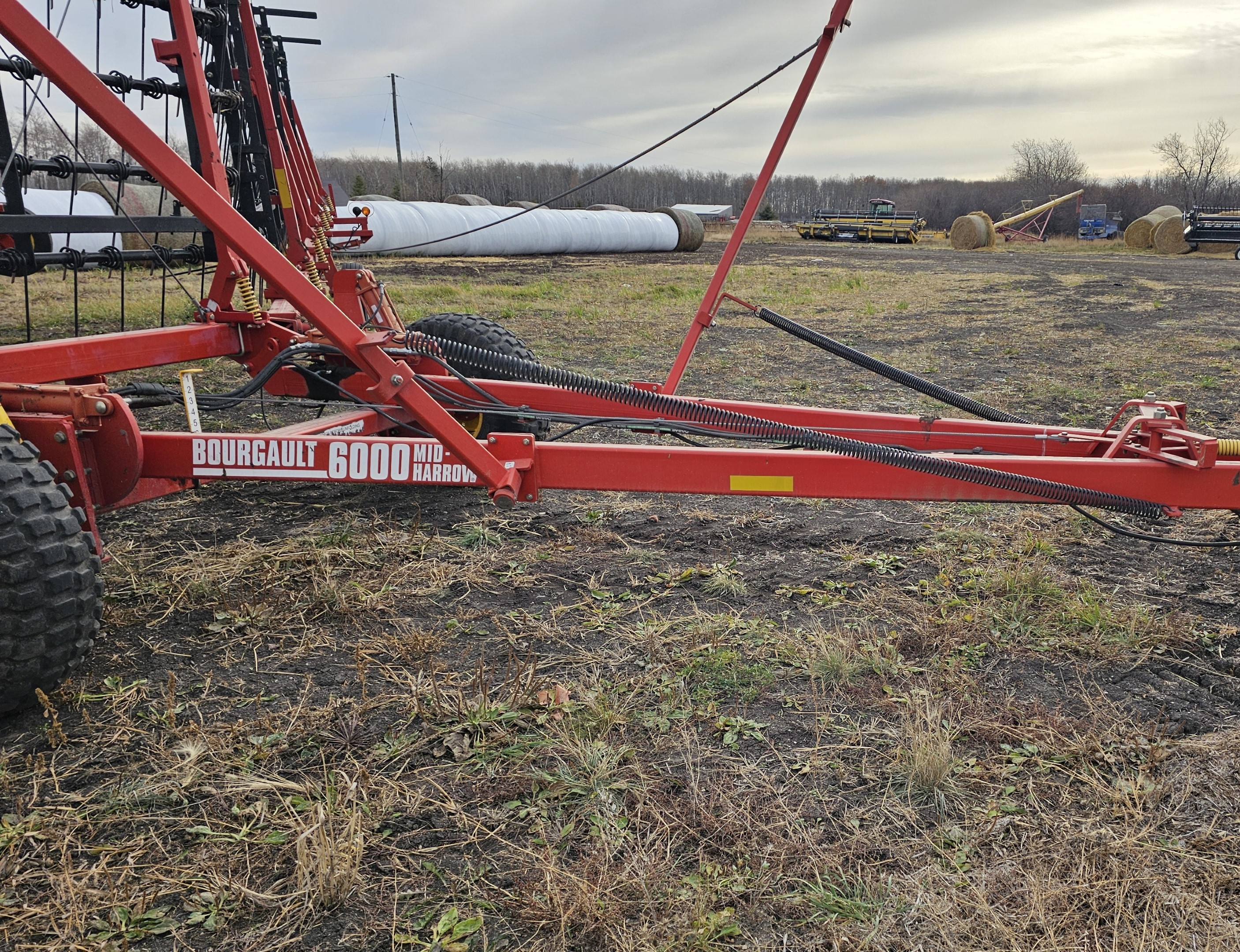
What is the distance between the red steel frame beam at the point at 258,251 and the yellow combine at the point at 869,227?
4539 cm

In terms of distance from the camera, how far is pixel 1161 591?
3973 millimetres

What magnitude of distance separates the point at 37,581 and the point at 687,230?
3198 cm

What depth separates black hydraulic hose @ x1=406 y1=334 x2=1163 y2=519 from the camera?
317cm

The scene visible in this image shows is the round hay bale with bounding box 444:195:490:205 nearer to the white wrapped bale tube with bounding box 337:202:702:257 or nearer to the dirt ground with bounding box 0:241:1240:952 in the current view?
the white wrapped bale tube with bounding box 337:202:702:257

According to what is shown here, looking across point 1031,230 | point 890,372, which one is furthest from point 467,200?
point 1031,230

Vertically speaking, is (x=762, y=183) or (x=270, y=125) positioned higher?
(x=270, y=125)

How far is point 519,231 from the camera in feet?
91.1

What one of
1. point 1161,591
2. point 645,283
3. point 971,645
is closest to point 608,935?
point 971,645

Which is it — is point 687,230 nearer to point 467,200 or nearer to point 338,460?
point 467,200

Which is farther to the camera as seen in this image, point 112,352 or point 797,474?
point 112,352

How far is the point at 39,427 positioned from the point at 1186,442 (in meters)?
3.98

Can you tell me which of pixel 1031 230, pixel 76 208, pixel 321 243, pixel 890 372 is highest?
pixel 1031 230

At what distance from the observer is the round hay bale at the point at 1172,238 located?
3491 centimetres

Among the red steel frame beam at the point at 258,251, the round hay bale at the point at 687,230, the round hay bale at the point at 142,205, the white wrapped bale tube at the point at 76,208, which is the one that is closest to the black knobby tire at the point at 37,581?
the red steel frame beam at the point at 258,251
